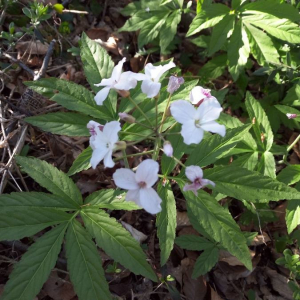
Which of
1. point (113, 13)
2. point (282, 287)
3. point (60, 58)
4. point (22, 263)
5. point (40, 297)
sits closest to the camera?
point (22, 263)

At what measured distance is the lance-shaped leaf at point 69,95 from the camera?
213 centimetres

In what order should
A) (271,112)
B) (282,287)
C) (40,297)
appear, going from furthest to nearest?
(271,112), (282,287), (40,297)

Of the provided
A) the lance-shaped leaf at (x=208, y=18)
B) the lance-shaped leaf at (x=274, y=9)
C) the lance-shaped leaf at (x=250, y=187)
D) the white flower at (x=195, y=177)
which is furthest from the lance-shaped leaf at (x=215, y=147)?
the lance-shaped leaf at (x=274, y=9)

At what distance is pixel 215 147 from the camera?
1983mm

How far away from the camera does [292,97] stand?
311cm

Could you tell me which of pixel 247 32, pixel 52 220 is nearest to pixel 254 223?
pixel 247 32

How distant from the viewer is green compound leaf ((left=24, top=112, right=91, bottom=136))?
208 centimetres

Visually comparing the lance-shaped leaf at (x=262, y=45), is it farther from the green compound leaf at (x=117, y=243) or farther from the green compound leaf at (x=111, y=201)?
the green compound leaf at (x=117, y=243)

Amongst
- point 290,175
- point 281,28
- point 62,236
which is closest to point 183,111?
point 62,236

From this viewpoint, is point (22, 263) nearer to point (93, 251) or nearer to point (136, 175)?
point (93, 251)

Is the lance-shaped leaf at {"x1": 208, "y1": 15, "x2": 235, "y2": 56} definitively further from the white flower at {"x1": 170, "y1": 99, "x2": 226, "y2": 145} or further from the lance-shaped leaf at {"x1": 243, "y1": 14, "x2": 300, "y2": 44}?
the white flower at {"x1": 170, "y1": 99, "x2": 226, "y2": 145}

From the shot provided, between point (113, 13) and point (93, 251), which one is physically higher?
point (113, 13)

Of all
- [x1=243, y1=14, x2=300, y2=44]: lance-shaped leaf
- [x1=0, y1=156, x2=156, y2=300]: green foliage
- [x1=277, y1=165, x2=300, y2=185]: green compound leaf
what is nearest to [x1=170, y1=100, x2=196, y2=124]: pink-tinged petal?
[x1=0, y1=156, x2=156, y2=300]: green foliage

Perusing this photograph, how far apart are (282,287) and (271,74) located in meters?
1.81
